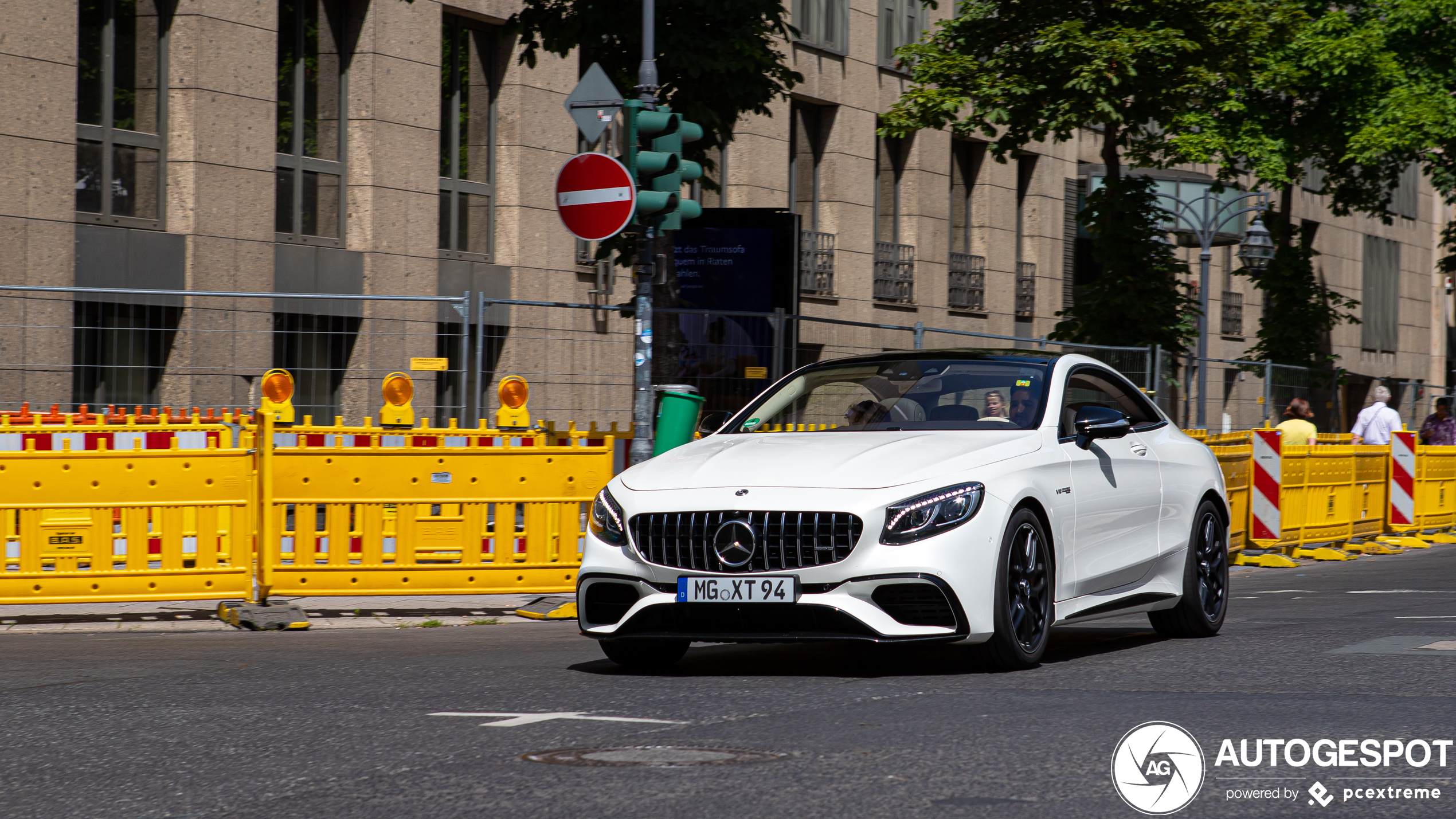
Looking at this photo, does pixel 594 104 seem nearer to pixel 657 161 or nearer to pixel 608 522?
pixel 657 161

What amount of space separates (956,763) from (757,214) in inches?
490

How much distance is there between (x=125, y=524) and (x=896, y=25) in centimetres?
2436

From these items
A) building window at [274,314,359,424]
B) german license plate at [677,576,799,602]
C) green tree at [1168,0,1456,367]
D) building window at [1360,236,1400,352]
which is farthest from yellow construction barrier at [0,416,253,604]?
building window at [1360,236,1400,352]

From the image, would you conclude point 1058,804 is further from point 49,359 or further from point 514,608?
point 49,359

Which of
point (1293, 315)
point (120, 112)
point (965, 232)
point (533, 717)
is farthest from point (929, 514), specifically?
point (965, 232)

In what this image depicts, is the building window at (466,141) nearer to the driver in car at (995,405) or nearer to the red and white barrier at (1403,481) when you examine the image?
the red and white barrier at (1403,481)

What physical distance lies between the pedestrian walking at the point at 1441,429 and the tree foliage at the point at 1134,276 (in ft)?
11.4

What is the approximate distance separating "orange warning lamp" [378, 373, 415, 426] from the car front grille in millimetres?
9263

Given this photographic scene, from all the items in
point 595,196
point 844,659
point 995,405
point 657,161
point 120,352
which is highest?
point 657,161

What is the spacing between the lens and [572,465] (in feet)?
36.9

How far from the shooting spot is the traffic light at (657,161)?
11.4 m

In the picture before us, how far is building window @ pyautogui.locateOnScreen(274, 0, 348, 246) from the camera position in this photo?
851 inches

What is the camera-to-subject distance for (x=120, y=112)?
1978cm

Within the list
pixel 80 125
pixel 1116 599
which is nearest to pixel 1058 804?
pixel 1116 599
